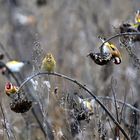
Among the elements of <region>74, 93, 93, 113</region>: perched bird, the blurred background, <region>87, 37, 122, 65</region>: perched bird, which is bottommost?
<region>74, 93, 93, 113</region>: perched bird

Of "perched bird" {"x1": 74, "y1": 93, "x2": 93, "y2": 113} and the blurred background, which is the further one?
the blurred background

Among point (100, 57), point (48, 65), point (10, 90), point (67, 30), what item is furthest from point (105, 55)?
point (67, 30)

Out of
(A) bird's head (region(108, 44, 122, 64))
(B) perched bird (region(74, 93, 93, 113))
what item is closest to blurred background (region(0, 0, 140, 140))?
(B) perched bird (region(74, 93, 93, 113))

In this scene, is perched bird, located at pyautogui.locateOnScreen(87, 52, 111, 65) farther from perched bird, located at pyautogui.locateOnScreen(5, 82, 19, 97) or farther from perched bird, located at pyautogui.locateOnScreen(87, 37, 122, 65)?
perched bird, located at pyautogui.locateOnScreen(5, 82, 19, 97)

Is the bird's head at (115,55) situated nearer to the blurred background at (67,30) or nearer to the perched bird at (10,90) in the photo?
the perched bird at (10,90)

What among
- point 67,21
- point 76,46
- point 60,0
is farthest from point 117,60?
point 60,0

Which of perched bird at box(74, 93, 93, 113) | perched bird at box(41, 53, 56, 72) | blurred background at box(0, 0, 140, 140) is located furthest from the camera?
blurred background at box(0, 0, 140, 140)

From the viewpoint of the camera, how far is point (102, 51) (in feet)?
6.21

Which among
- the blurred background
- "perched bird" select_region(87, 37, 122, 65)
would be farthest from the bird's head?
the blurred background

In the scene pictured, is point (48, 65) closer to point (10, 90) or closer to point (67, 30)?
point (10, 90)

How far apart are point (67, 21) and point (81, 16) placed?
0.30 m

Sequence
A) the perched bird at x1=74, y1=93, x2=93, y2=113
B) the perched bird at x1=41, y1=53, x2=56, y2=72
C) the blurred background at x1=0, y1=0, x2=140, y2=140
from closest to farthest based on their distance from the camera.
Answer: the perched bird at x1=41, y1=53, x2=56, y2=72
the perched bird at x1=74, y1=93, x2=93, y2=113
the blurred background at x1=0, y1=0, x2=140, y2=140

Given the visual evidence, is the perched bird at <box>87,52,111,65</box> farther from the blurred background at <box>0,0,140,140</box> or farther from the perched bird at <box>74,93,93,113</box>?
the blurred background at <box>0,0,140,140</box>

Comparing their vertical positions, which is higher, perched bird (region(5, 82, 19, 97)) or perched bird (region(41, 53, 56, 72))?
perched bird (region(41, 53, 56, 72))
